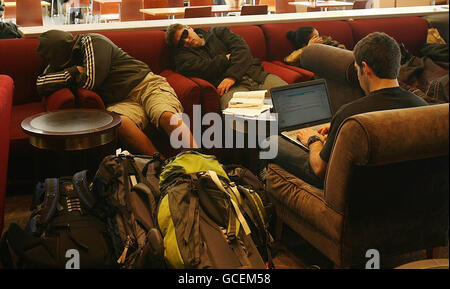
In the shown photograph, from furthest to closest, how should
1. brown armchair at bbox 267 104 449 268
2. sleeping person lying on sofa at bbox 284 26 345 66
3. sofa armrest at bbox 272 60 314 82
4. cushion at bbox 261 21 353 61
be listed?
cushion at bbox 261 21 353 61 → sleeping person lying on sofa at bbox 284 26 345 66 → sofa armrest at bbox 272 60 314 82 → brown armchair at bbox 267 104 449 268

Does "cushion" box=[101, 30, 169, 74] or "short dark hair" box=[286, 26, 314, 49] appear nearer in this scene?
"cushion" box=[101, 30, 169, 74]

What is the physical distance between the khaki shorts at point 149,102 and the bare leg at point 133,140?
11cm

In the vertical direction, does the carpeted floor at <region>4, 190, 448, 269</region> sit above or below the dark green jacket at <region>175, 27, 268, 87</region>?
below

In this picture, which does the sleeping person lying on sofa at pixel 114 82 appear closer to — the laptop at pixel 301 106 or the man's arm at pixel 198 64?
the man's arm at pixel 198 64

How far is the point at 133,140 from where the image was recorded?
10.5 feet

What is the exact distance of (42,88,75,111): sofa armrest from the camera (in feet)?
A: 10.2

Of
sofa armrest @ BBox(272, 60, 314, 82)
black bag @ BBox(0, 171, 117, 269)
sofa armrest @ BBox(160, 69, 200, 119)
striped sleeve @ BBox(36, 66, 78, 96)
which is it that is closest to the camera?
black bag @ BBox(0, 171, 117, 269)

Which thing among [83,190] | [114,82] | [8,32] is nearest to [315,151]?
[83,190]

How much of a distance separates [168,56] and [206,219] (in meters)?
2.23

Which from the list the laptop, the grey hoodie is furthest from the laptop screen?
the grey hoodie

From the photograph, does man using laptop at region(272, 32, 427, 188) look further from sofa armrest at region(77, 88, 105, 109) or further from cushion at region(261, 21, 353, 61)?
cushion at region(261, 21, 353, 61)

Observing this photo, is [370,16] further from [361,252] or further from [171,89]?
[361,252]

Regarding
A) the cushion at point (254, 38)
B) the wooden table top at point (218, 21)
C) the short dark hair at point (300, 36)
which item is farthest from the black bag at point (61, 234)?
the short dark hair at point (300, 36)

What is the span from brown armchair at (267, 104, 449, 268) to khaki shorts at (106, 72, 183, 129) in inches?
44.1
